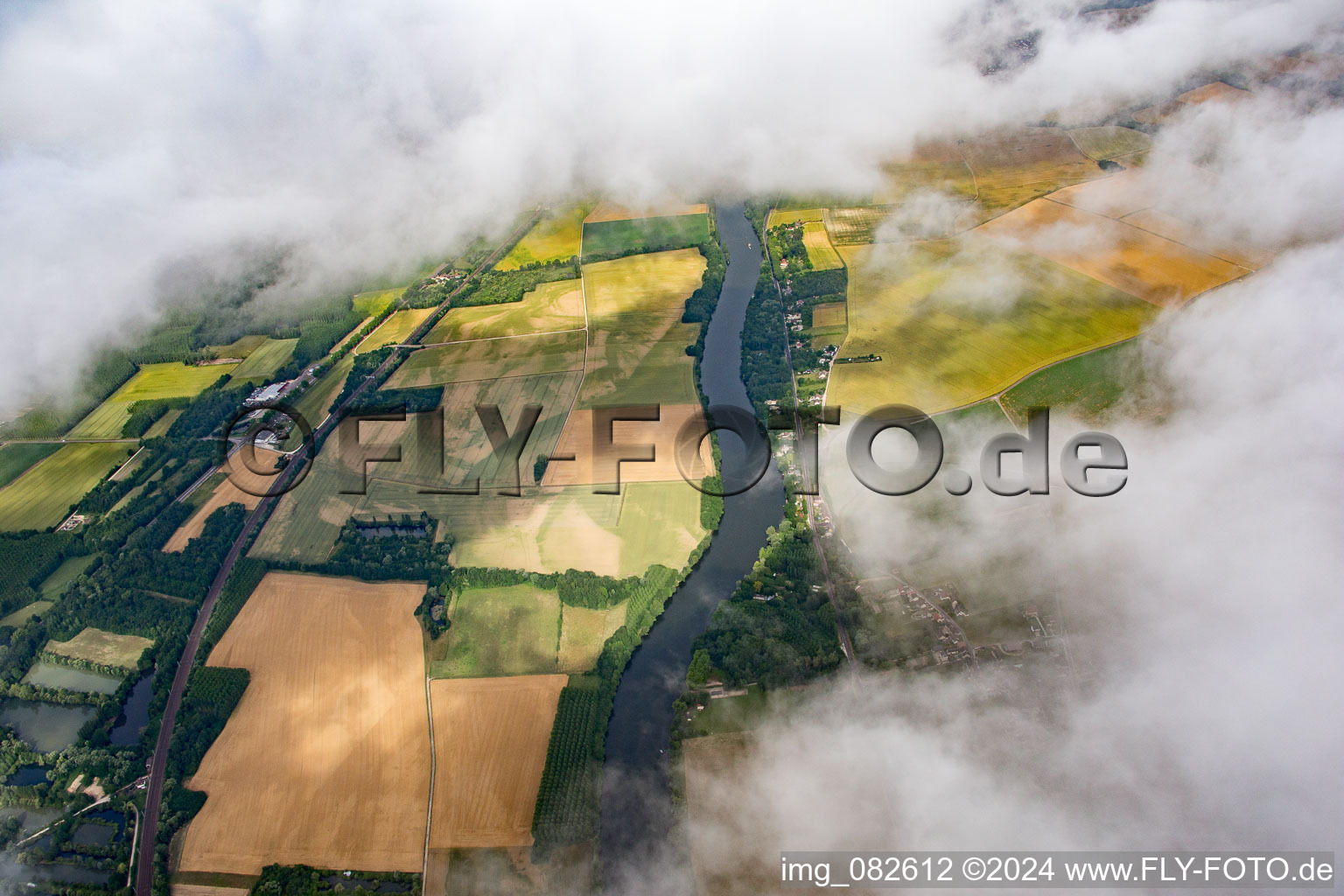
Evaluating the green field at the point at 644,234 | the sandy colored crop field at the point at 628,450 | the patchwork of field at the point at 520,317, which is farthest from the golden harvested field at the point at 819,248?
the sandy colored crop field at the point at 628,450

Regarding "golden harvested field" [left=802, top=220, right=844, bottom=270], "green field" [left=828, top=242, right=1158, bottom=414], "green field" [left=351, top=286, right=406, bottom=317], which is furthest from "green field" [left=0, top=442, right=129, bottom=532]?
"golden harvested field" [left=802, top=220, right=844, bottom=270]

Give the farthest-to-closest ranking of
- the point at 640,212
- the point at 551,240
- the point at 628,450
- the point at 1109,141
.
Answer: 1. the point at 640,212
2. the point at 551,240
3. the point at 1109,141
4. the point at 628,450

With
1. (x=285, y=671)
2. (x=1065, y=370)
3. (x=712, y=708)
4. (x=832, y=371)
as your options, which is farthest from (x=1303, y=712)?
(x=285, y=671)

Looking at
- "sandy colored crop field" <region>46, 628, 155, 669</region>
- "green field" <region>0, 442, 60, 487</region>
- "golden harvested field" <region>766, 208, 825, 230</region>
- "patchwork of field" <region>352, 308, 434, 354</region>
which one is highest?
"golden harvested field" <region>766, 208, 825, 230</region>

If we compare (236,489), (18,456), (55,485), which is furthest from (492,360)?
(18,456)

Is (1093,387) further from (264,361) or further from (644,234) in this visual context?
(264,361)

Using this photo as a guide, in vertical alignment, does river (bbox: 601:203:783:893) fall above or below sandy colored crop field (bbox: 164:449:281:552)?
below

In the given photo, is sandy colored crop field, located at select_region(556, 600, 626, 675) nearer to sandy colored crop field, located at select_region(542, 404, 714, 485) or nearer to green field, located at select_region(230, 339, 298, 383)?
sandy colored crop field, located at select_region(542, 404, 714, 485)
